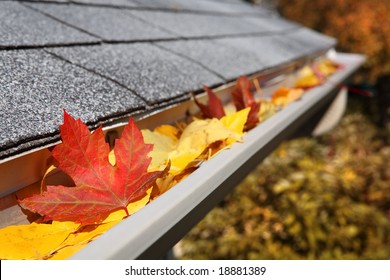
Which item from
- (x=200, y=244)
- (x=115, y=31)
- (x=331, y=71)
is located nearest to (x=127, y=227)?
(x=115, y=31)

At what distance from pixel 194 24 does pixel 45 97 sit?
161 cm

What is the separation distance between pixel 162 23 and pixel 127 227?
1585 millimetres

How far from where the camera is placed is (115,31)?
1.68 meters

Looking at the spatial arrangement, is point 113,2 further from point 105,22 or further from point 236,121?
point 236,121

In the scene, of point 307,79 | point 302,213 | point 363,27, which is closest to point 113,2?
point 307,79

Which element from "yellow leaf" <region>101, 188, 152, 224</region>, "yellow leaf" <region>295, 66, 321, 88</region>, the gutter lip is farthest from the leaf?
"yellow leaf" <region>101, 188, 152, 224</region>

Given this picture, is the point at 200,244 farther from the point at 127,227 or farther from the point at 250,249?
the point at 127,227

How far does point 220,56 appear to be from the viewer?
196 cm

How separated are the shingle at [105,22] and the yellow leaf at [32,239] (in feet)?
2.80

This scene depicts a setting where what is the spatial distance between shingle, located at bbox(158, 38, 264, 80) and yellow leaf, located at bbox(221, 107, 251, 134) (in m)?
0.34

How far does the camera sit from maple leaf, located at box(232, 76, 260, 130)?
1.50m

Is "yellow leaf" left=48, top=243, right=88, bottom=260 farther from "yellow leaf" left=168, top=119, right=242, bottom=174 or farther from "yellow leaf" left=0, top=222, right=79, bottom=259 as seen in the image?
"yellow leaf" left=168, top=119, right=242, bottom=174
